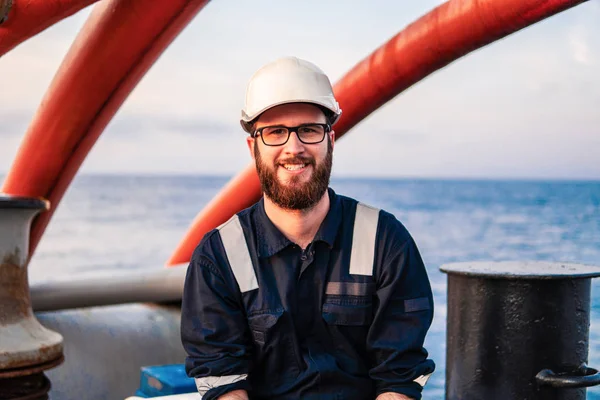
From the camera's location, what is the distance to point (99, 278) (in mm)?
5973

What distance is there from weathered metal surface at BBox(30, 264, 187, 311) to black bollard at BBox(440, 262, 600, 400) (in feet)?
8.19

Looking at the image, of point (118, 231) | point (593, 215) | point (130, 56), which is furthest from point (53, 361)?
point (593, 215)

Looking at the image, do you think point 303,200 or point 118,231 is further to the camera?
point 118,231

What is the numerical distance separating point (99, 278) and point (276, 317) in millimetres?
3635

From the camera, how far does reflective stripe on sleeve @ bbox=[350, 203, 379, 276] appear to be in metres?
2.75

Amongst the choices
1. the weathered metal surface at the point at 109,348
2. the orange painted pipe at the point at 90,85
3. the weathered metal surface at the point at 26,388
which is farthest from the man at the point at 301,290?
the weathered metal surface at the point at 109,348

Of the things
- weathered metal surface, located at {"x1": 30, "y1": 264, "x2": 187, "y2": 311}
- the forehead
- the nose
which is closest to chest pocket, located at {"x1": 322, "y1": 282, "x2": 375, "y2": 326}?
the nose

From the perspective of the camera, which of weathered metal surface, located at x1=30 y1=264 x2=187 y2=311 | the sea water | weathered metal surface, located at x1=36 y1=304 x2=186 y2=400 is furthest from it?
the sea water

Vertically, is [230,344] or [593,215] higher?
[593,215]

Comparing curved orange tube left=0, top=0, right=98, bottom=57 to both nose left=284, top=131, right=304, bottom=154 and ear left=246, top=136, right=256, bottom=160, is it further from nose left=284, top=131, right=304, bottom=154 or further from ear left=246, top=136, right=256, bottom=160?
nose left=284, top=131, right=304, bottom=154

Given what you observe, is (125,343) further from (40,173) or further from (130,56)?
(130,56)

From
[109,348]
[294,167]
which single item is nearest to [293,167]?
[294,167]

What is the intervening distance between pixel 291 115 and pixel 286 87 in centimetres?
10

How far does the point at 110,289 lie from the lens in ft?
19.4
